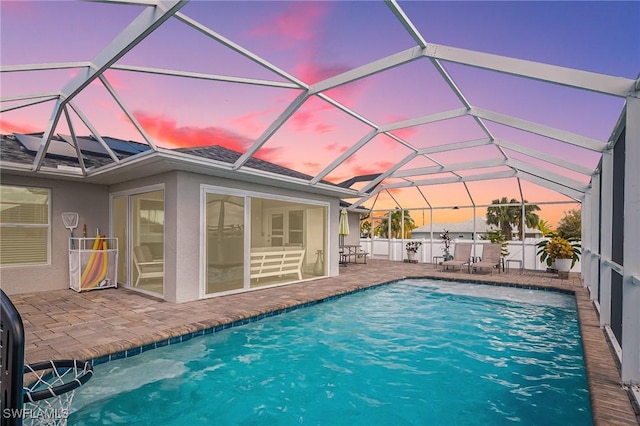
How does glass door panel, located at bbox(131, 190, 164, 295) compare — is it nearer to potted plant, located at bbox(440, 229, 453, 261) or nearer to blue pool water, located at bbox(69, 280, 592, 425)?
blue pool water, located at bbox(69, 280, 592, 425)

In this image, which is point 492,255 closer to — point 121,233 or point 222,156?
point 222,156

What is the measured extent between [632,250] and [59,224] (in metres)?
9.78

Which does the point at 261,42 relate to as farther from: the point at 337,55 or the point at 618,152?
the point at 618,152

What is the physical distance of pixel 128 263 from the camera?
7.83 m

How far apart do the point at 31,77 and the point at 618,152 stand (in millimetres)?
8025

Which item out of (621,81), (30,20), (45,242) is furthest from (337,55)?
(45,242)

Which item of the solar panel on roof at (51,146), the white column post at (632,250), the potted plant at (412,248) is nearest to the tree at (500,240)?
the potted plant at (412,248)

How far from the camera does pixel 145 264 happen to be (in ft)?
24.5

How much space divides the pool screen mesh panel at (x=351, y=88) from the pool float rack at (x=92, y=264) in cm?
160

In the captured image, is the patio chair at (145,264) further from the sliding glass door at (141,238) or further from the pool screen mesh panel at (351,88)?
the pool screen mesh panel at (351,88)

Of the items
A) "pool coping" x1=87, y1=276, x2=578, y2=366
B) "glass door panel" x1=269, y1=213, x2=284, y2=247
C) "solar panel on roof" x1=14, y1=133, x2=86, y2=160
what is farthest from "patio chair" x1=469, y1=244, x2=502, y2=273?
"solar panel on roof" x1=14, y1=133, x2=86, y2=160

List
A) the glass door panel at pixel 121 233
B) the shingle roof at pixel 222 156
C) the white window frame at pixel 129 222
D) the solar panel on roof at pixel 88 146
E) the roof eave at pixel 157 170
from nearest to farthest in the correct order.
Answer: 1. the roof eave at pixel 157 170
2. the shingle roof at pixel 222 156
3. the white window frame at pixel 129 222
4. the glass door panel at pixel 121 233
5. the solar panel on roof at pixel 88 146

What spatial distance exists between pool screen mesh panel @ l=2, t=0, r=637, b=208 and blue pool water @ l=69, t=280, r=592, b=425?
305cm

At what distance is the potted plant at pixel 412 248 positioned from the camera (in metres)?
15.2
